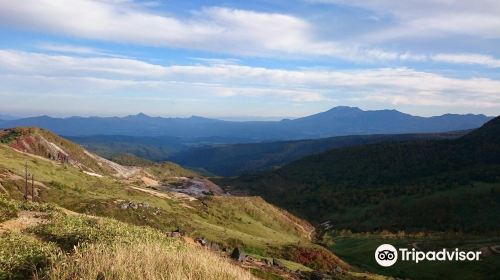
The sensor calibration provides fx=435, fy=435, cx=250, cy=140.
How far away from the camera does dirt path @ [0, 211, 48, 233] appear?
19.4 metres

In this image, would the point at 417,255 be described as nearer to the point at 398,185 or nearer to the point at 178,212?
the point at 178,212

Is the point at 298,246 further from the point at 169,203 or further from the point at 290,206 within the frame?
the point at 290,206

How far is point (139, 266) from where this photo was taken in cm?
982

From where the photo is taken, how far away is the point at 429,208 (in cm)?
8531

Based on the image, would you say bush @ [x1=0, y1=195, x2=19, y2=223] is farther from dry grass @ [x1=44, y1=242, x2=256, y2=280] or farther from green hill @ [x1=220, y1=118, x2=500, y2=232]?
green hill @ [x1=220, y1=118, x2=500, y2=232]

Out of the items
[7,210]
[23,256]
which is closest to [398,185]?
[7,210]

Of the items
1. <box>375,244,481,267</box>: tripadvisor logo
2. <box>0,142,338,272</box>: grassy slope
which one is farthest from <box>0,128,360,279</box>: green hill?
<box>375,244,481,267</box>: tripadvisor logo

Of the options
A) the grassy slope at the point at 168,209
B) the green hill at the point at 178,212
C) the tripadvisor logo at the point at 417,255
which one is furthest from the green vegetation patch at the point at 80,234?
the tripadvisor logo at the point at 417,255

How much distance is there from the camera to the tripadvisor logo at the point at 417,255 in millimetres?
45594

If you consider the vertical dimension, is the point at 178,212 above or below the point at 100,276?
below

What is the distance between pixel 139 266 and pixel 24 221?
14.2 meters

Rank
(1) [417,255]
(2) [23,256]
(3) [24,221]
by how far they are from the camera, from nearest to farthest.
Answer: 1. (2) [23,256]
2. (3) [24,221]
3. (1) [417,255]

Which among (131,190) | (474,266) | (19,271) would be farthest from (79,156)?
(19,271)

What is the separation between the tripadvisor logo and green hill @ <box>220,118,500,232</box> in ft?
86.4
